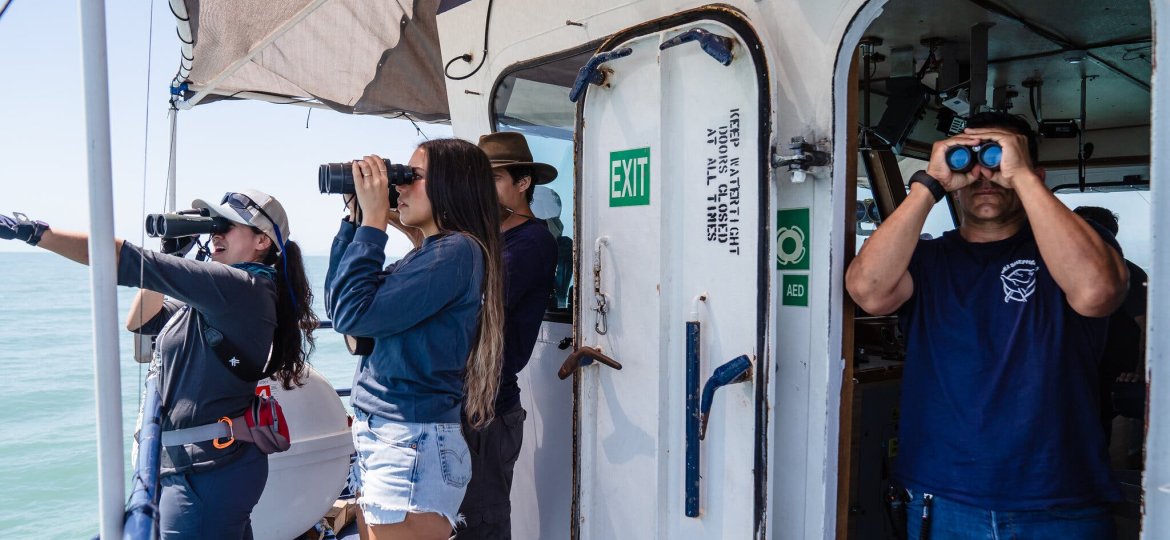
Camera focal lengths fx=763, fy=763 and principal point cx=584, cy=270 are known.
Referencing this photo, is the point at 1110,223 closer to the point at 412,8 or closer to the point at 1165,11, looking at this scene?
the point at 1165,11

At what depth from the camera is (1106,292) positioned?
65.7 inches

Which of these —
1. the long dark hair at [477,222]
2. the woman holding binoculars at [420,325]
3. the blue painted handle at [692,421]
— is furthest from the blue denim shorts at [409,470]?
the blue painted handle at [692,421]

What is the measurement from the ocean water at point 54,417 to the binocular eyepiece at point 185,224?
23 centimetres

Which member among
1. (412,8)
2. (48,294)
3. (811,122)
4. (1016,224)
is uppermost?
(412,8)

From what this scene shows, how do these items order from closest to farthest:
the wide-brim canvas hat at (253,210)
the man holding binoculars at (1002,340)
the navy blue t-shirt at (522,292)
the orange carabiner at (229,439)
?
the man holding binoculars at (1002,340) < the orange carabiner at (229,439) < the wide-brim canvas hat at (253,210) < the navy blue t-shirt at (522,292)

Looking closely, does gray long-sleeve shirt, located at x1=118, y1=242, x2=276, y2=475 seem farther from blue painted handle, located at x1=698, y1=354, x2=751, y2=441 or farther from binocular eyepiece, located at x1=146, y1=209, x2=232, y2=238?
blue painted handle, located at x1=698, y1=354, x2=751, y2=441

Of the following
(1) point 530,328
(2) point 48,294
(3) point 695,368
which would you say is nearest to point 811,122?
(3) point 695,368

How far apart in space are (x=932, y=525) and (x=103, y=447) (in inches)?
73.6

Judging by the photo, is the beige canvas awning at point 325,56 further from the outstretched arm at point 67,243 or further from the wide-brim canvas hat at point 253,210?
the outstretched arm at point 67,243

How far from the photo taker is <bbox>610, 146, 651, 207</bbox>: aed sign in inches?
98.0

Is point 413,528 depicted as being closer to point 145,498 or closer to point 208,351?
point 145,498

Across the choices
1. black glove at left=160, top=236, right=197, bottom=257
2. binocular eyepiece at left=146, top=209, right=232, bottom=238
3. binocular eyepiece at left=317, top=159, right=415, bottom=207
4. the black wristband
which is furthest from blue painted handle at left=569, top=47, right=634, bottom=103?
black glove at left=160, top=236, right=197, bottom=257

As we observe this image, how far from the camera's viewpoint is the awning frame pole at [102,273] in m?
1.38

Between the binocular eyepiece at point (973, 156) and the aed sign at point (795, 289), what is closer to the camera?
the binocular eyepiece at point (973, 156)
